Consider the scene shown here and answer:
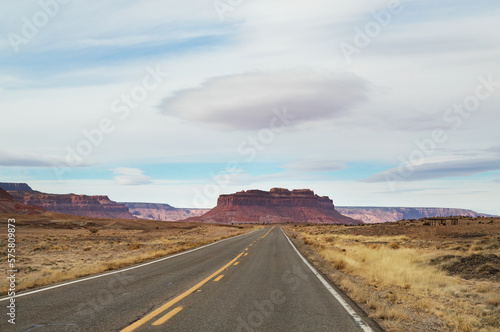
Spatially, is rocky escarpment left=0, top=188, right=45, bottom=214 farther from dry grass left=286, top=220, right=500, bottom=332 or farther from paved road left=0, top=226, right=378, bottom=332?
dry grass left=286, top=220, right=500, bottom=332

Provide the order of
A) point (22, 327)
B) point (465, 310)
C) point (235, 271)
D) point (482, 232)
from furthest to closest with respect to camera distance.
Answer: point (482, 232) < point (235, 271) < point (465, 310) < point (22, 327)

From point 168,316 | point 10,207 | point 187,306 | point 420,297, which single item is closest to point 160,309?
point 187,306

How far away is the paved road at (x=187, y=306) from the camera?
20.5 feet

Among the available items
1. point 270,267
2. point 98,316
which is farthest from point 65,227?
point 98,316

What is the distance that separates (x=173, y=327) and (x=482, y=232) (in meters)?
40.8

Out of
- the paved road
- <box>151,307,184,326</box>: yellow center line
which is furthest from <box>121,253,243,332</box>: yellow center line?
<box>151,307,184,326</box>: yellow center line

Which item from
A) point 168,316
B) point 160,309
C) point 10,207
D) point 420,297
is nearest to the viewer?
point 168,316

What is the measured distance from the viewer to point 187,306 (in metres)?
7.71

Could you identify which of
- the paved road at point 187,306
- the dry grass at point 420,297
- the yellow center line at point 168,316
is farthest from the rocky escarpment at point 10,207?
the yellow center line at point 168,316

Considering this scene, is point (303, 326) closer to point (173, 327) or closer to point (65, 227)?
point (173, 327)

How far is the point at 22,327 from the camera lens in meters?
6.02

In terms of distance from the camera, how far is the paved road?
6258mm

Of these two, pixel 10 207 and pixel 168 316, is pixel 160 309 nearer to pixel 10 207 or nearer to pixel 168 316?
pixel 168 316

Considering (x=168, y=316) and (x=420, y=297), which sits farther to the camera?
(x=420, y=297)
